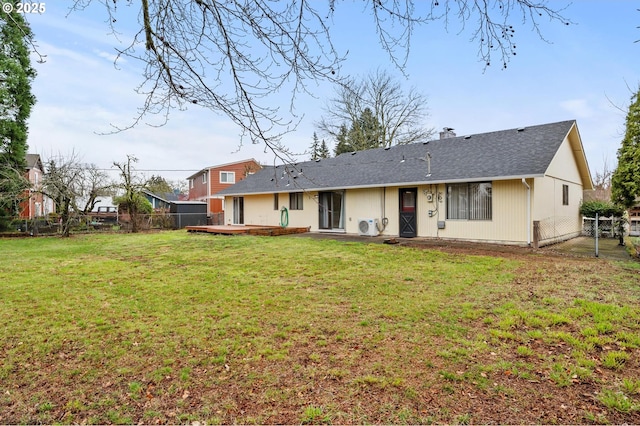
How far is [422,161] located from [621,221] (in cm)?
760

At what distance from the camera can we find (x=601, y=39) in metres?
3.37

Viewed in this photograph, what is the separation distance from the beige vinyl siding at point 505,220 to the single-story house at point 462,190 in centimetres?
3

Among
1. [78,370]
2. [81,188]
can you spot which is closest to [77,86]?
[78,370]

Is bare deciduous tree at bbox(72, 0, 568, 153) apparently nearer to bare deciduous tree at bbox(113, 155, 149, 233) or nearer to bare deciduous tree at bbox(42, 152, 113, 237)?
bare deciduous tree at bbox(42, 152, 113, 237)

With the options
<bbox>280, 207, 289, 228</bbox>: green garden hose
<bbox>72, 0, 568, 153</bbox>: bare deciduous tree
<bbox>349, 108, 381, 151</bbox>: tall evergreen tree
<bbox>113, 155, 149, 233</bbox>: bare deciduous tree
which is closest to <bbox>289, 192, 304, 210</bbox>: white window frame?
<bbox>280, 207, 289, 228</bbox>: green garden hose

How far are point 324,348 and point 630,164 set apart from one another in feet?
51.1

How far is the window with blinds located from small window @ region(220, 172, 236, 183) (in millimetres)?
21431

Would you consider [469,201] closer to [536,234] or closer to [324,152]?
[536,234]

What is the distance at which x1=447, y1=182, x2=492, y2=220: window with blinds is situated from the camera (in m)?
11.2

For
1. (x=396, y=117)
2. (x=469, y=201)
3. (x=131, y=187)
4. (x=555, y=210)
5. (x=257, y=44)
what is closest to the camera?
(x=257, y=44)

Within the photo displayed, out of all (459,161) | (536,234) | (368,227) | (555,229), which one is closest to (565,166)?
(555,229)

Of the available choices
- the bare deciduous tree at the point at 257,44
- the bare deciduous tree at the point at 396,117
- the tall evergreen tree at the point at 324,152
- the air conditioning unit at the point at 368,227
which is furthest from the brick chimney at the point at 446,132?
the bare deciduous tree at the point at 257,44

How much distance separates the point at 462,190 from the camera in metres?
11.7

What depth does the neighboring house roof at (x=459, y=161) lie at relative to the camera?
1081 centimetres
